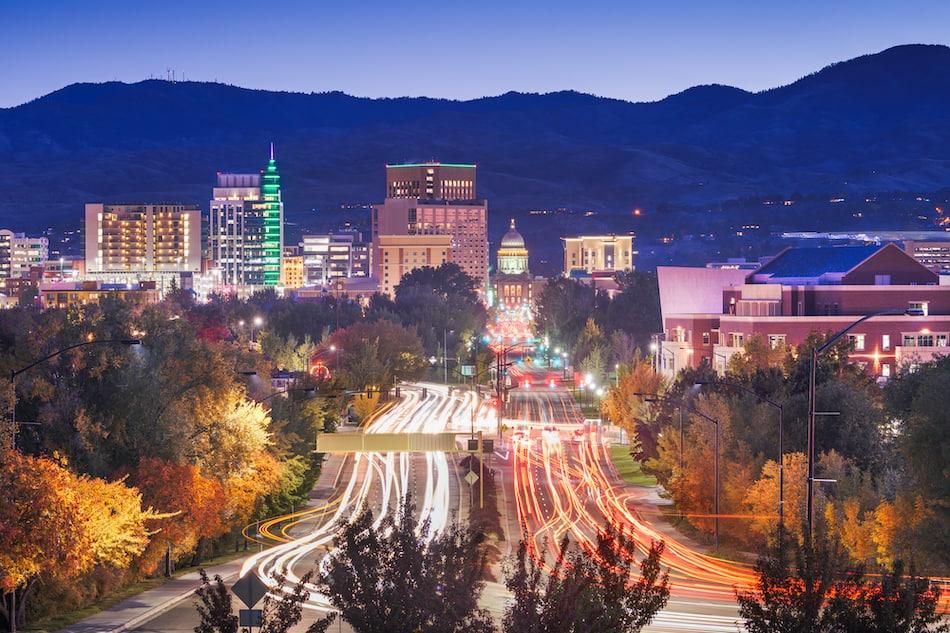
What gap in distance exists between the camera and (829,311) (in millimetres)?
129000

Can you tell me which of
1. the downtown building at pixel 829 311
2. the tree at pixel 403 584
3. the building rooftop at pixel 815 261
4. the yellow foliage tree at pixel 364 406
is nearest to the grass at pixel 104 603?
the tree at pixel 403 584

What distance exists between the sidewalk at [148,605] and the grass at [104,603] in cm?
25

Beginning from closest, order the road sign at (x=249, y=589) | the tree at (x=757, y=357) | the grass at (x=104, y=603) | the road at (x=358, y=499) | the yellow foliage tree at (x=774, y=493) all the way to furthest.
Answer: the road sign at (x=249, y=589), the grass at (x=104, y=603), the road at (x=358, y=499), the yellow foliage tree at (x=774, y=493), the tree at (x=757, y=357)

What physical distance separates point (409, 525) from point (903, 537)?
22.7 metres

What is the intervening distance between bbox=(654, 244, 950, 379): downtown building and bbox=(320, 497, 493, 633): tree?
82.8 metres

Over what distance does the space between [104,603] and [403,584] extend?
20.0 m

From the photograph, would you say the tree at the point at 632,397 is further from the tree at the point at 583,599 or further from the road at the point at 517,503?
the tree at the point at 583,599

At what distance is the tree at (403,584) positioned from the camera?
3378cm

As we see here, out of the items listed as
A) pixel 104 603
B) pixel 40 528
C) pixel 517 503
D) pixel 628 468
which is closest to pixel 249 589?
pixel 40 528

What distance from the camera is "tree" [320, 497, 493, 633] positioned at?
33781 millimetres

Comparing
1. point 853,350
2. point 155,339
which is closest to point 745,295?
point 853,350

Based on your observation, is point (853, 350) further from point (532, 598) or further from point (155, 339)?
point (532, 598)

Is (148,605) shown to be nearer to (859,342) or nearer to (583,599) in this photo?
(583,599)

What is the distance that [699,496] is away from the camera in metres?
71.7
